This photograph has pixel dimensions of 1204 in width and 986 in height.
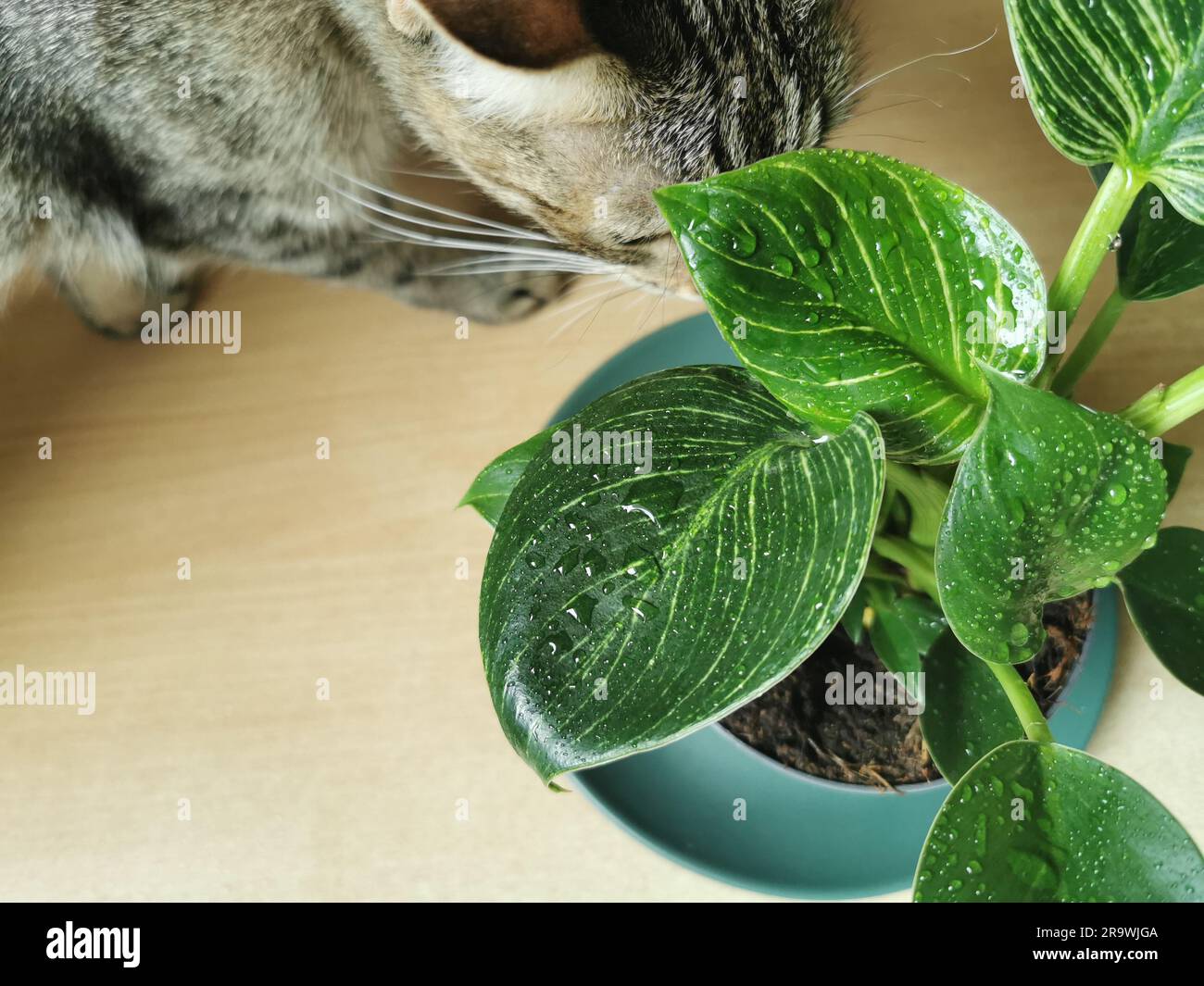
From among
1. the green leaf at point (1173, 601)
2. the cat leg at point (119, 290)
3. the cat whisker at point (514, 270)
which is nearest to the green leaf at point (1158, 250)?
the green leaf at point (1173, 601)

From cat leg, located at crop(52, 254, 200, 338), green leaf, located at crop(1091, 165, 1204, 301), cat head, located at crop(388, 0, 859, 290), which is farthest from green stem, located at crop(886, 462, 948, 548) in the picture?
cat leg, located at crop(52, 254, 200, 338)

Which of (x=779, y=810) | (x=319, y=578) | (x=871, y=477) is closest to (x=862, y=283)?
(x=871, y=477)

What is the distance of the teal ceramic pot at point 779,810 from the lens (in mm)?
577

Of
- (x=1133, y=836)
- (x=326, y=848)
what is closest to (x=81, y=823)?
(x=326, y=848)

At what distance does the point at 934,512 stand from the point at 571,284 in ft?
1.57

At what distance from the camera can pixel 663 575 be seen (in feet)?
1.05

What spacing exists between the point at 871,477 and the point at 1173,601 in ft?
0.73

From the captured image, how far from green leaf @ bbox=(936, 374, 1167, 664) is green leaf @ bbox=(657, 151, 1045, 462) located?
5 centimetres

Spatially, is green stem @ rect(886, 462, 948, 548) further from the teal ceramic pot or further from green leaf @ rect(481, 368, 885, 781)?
the teal ceramic pot

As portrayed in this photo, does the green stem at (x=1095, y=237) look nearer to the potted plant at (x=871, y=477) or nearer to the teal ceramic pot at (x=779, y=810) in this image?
the potted plant at (x=871, y=477)

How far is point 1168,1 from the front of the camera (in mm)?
303

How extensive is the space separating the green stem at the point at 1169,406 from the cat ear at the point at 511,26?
1.02ft

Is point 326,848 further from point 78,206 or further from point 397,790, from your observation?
point 78,206

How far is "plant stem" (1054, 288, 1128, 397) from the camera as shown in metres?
0.42
